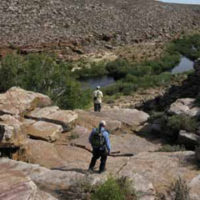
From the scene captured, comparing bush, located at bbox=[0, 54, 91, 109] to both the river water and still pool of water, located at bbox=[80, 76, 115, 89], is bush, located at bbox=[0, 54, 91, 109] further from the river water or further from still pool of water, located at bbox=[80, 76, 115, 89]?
→ still pool of water, located at bbox=[80, 76, 115, 89]

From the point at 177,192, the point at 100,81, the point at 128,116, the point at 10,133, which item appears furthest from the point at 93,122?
the point at 100,81

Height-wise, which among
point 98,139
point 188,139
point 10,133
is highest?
point 98,139

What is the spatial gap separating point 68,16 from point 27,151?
58455 millimetres

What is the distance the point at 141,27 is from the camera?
252 feet

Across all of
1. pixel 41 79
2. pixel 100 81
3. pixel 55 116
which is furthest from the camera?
pixel 100 81

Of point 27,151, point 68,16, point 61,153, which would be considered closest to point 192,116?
point 61,153

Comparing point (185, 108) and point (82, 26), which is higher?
point (185, 108)

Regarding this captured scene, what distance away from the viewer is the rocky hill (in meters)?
60.4

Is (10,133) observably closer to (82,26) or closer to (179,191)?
(179,191)

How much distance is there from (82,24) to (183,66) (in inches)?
804

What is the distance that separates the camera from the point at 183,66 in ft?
181

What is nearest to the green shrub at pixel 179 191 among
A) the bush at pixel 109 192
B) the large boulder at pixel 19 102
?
the bush at pixel 109 192

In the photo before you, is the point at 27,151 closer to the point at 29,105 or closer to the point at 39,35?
the point at 29,105

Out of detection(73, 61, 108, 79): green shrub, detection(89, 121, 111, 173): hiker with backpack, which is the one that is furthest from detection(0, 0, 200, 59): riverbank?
detection(89, 121, 111, 173): hiker with backpack
